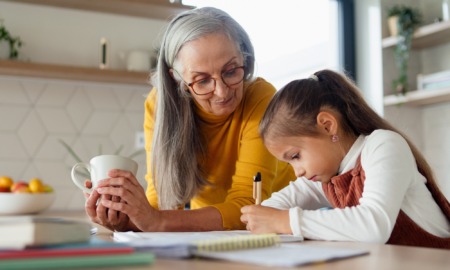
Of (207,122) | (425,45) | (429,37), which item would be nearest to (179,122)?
(207,122)

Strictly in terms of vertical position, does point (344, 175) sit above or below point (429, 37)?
below

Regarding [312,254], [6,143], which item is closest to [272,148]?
[312,254]

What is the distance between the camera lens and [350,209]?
1.06 metres

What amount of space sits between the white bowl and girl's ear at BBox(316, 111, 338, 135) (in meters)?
1.36

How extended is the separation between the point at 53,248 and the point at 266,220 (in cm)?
56

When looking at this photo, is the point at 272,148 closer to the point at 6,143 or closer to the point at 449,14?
the point at 6,143

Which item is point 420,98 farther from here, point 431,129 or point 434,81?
point 431,129

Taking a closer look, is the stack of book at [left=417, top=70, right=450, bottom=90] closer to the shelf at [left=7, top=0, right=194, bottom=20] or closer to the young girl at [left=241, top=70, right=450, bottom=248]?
the shelf at [left=7, top=0, right=194, bottom=20]

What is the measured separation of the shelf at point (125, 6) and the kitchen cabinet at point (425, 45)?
149 centimetres

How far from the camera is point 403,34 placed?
349 centimetres

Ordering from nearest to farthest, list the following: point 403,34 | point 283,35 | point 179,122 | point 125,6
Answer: point 179,122 < point 125,6 < point 403,34 < point 283,35

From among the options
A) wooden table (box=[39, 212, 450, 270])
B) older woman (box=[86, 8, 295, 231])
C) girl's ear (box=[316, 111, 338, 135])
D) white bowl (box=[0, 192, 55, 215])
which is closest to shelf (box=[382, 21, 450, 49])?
older woman (box=[86, 8, 295, 231])

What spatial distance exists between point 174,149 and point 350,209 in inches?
26.8

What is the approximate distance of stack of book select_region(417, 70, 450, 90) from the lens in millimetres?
3230
